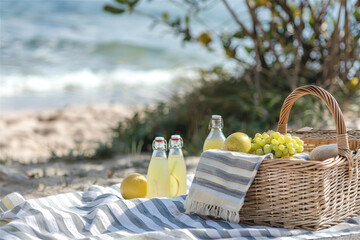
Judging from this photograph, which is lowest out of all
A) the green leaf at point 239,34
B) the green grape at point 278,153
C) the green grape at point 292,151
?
the green grape at point 278,153

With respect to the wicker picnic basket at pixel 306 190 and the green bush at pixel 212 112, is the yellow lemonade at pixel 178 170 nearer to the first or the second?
the wicker picnic basket at pixel 306 190

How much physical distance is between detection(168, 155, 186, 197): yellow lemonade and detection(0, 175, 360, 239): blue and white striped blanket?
0.11 meters

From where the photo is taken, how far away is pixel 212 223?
1895 mm

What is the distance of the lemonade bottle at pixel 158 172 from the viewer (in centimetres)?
212

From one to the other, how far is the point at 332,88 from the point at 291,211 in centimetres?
299

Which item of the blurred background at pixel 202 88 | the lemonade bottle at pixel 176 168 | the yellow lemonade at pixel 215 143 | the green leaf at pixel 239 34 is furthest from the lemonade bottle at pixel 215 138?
the green leaf at pixel 239 34

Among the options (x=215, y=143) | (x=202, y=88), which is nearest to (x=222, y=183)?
(x=215, y=143)

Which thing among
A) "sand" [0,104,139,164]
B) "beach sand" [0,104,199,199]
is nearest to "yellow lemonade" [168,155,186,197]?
"beach sand" [0,104,199,199]

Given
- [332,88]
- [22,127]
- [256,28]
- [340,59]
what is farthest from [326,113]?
[22,127]

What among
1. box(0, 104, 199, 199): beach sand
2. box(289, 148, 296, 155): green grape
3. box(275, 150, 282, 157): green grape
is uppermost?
box(289, 148, 296, 155): green grape

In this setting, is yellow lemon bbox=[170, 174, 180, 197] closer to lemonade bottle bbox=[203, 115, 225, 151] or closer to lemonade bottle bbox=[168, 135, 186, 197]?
lemonade bottle bbox=[168, 135, 186, 197]

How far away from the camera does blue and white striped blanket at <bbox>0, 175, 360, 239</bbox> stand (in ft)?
5.77

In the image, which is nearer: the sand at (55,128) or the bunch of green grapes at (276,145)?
the bunch of green grapes at (276,145)

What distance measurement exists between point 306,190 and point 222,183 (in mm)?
325
